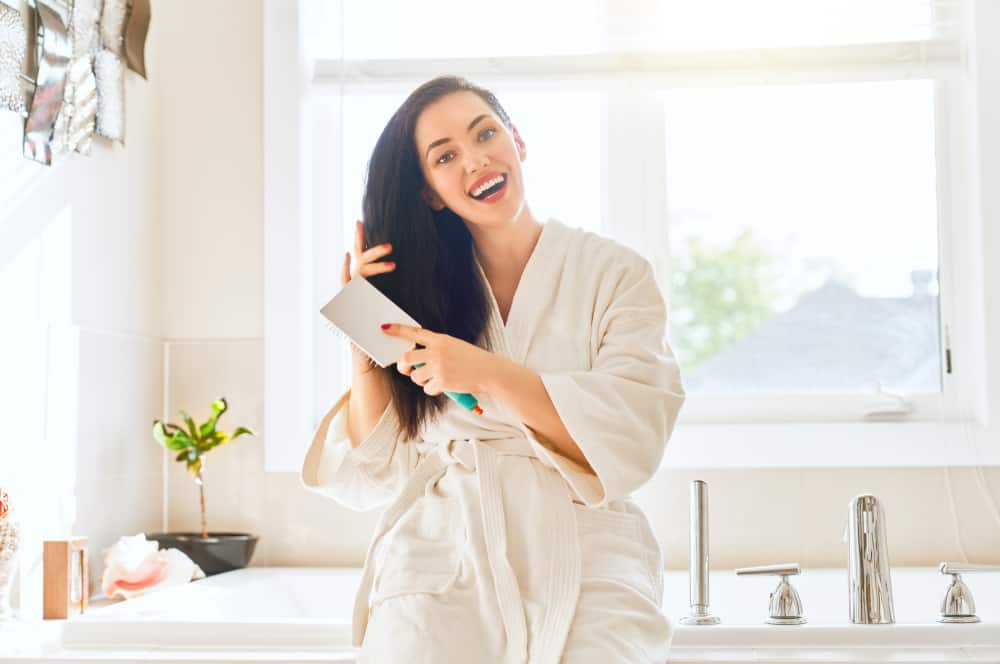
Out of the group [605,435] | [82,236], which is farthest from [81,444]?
[605,435]

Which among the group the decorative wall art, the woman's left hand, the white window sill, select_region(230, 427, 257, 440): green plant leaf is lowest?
the white window sill

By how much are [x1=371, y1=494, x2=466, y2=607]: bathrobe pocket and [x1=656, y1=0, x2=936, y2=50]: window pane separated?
52.7 inches

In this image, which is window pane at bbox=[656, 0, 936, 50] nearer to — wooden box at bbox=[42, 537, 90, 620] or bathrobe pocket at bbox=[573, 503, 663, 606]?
bathrobe pocket at bbox=[573, 503, 663, 606]

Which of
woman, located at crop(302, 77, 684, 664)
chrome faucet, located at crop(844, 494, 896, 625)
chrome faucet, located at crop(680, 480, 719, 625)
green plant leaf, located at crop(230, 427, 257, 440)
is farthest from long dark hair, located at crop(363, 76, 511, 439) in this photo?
green plant leaf, located at crop(230, 427, 257, 440)

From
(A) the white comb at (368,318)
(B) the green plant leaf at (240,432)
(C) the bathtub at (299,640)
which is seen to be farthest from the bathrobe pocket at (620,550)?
(B) the green plant leaf at (240,432)

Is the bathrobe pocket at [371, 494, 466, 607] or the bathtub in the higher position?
the bathrobe pocket at [371, 494, 466, 607]

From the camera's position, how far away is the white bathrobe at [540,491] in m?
1.49

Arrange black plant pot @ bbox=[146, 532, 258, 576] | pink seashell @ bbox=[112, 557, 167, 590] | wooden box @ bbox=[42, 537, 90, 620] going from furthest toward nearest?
black plant pot @ bbox=[146, 532, 258, 576], pink seashell @ bbox=[112, 557, 167, 590], wooden box @ bbox=[42, 537, 90, 620]

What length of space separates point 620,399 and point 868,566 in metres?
0.56

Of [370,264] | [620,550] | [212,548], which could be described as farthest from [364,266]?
[212,548]

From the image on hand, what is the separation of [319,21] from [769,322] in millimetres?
1212

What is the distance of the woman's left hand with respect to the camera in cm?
157

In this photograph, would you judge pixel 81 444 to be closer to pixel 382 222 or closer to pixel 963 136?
pixel 382 222

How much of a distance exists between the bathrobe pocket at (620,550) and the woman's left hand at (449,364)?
0.22 m
